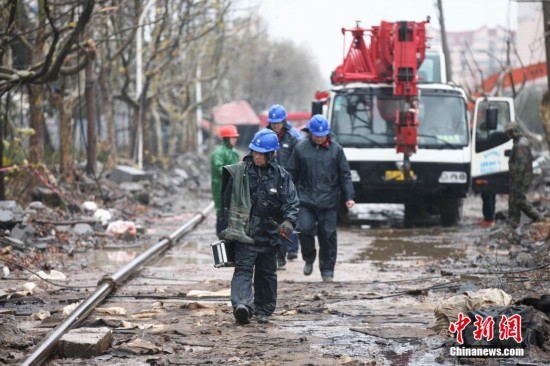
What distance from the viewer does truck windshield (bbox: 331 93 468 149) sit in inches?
803

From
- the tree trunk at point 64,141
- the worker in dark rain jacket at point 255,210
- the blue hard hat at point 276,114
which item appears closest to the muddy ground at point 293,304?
the worker in dark rain jacket at point 255,210

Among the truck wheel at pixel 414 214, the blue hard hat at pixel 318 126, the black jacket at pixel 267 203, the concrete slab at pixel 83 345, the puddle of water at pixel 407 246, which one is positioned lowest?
the truck wheel at pixel 414 214

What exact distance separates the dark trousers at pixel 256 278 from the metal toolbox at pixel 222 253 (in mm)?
71

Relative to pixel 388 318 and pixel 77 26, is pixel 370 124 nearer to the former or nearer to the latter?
pixel 77 26

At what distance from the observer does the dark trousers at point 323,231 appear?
1283 centimetres

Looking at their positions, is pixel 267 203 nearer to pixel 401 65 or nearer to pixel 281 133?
pixel 281 133

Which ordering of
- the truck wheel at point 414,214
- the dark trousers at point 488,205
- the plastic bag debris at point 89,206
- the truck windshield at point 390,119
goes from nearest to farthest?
the truck windshield at point 390,119 < the plastic bag debris at point 89,206 < the dark trousers at point 488,205 < the truck wheel at point 414,214

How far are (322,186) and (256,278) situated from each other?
3.02m

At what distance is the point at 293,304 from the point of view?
35.5 feet

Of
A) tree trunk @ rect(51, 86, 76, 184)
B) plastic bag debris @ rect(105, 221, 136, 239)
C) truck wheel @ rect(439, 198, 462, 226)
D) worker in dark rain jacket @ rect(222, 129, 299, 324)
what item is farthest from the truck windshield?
worker in dark rain jacket @ rect(222, 129, 299, 324)

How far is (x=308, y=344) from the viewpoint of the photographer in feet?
28.0

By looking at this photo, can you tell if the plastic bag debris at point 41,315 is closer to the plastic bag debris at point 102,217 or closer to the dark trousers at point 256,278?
the dark trousers at point 256,278

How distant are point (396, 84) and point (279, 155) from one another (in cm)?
631

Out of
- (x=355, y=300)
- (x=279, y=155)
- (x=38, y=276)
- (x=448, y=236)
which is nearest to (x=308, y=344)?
(x=355, y=300)
